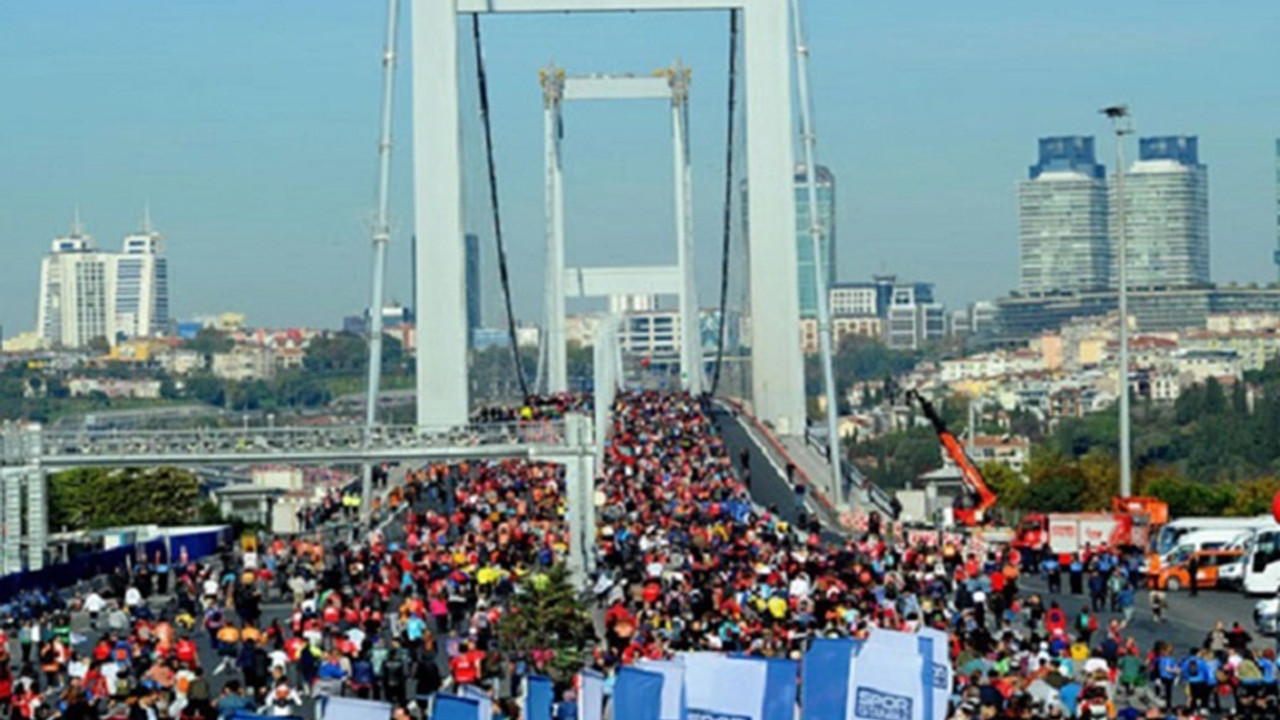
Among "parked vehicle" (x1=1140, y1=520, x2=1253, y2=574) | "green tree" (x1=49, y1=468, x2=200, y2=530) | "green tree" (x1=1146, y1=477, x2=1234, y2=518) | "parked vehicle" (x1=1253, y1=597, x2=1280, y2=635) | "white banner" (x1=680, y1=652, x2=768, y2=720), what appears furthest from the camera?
"green tree" (x1=49, y1=468, x2=200, y2=530)

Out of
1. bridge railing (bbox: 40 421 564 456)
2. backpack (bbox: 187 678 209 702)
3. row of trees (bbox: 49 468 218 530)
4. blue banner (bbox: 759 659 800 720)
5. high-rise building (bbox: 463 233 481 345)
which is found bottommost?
row of trees (bbox: 49 468 218 530)

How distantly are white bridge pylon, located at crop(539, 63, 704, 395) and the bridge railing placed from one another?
52.6m

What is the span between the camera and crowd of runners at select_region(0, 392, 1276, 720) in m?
28.8

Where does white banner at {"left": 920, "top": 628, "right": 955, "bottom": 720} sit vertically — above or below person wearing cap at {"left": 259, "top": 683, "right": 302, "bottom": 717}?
above

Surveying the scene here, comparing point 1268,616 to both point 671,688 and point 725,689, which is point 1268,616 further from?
point 671,688

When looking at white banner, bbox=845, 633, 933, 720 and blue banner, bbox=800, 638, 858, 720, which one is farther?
blue banner, bbox=800, 638, 858, 720

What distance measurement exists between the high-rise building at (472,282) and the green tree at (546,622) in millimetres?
30886

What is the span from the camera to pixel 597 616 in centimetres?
3931

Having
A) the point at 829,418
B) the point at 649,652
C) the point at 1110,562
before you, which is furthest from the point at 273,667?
the point at 829,418

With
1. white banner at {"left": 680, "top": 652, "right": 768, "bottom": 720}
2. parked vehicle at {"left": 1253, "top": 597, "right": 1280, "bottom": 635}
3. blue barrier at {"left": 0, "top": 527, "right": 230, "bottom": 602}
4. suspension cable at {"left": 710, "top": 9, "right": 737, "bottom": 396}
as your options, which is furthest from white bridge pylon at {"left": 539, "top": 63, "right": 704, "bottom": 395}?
white banner at {"left": 680, "top": 652, "right": 768, "bottom": 720}

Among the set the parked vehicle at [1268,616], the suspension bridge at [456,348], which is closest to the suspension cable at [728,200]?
the suspension bridge at [456,348]

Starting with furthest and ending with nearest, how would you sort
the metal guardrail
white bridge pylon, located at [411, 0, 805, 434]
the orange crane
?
white bridge pylon, located at [411, 0, 805, 434], the metal guardrail, the orange crane

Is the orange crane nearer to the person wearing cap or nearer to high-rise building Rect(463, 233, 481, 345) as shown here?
high-rise building Rect(463, 233, 481, 345)

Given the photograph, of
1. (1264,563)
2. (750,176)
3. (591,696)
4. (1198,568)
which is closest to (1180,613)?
(1264,563)
